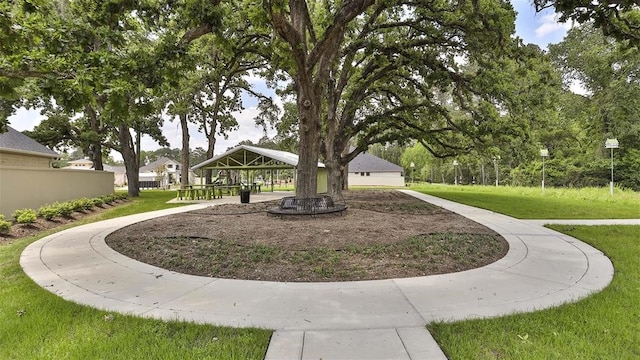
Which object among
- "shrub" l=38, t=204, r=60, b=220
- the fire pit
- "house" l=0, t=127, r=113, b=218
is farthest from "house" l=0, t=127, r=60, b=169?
the fire pit

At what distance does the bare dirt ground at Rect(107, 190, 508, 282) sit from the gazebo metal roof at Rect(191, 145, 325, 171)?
11754 millimetres

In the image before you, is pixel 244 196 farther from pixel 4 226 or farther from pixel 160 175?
pixel 160 175

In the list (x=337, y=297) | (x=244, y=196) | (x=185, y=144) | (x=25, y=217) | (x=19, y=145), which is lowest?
(x=337, y=297)

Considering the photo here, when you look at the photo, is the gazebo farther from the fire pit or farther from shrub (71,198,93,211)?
the fire pit

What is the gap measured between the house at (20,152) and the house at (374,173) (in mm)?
35906

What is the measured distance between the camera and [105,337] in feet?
9.50

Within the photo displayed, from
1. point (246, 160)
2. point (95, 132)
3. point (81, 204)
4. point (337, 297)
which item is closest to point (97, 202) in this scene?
point (81, 204)

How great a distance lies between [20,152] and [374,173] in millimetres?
39410

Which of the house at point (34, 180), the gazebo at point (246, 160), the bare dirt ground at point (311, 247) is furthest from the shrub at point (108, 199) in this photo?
the bare dirt ground at point (311, 247)

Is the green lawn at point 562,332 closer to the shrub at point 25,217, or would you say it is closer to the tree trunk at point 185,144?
the shrub at point 25,217

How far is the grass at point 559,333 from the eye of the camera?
2.63 m

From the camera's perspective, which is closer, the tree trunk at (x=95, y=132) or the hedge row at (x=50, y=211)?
the hedge row at (x=50, y=211)

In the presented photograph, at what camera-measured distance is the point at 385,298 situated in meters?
3.87

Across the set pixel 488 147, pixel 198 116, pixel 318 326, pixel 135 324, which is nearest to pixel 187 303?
pixel 135 324
